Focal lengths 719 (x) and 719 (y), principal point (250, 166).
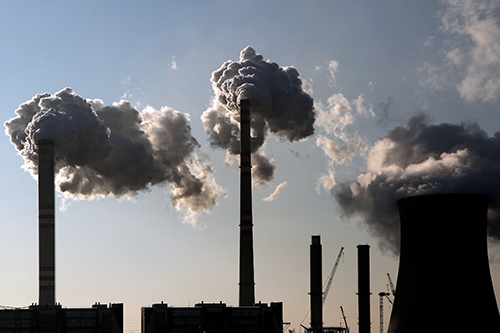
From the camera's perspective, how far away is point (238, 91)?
5962cm

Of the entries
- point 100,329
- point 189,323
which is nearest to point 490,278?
point 189,323

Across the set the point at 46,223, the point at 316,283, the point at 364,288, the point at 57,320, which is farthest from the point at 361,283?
the point at 46,223

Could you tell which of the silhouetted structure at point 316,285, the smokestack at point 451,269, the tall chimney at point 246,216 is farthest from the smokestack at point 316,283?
the smokestack at point 451,269

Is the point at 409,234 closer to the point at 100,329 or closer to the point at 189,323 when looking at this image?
the point at 189,323

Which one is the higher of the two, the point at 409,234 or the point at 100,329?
the point at 409,234

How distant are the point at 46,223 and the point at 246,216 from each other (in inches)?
599

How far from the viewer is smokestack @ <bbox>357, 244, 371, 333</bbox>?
63.0m

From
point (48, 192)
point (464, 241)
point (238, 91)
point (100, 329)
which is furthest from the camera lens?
point (238, 91)

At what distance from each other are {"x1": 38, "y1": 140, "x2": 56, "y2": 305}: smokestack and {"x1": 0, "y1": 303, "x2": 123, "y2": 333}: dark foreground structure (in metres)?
1.79

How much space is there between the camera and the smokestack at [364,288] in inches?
2479

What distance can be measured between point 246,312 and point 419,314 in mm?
15407

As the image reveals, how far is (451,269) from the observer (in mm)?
40562

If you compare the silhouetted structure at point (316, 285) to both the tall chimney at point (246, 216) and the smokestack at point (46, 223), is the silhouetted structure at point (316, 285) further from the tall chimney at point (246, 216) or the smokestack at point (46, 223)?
the smokestack at point (46, 223)

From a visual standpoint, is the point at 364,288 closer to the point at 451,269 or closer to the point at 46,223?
the point at 451,269
